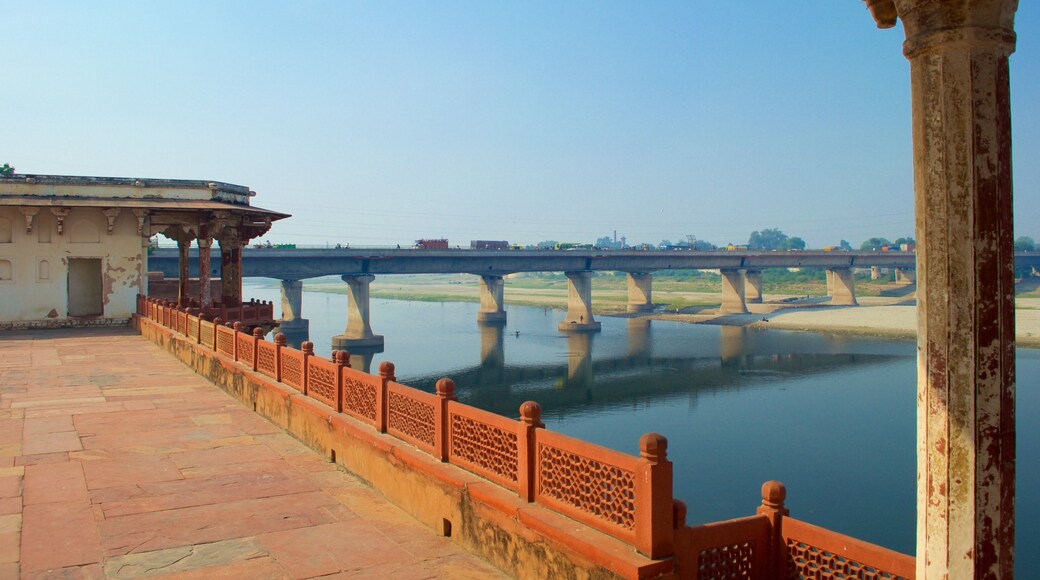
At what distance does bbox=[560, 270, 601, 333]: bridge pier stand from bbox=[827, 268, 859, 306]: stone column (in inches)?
1156

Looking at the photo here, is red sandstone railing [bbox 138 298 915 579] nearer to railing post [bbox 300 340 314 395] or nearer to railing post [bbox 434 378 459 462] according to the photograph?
railing post [bbox 434 378 459 462]

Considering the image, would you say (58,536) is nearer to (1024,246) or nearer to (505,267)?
(505,267)

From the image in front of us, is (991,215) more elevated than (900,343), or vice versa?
(991,215)

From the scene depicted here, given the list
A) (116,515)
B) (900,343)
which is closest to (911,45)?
(116,515)

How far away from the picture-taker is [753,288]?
269 ft

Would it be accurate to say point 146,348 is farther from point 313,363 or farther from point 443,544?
point 443,544

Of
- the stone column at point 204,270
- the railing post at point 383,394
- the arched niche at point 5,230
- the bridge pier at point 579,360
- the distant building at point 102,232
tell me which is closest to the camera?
the railing post at point 383,394

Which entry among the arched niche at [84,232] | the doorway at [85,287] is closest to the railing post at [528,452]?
the arched niche at [84,232]

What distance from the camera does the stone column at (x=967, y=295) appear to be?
3221mm

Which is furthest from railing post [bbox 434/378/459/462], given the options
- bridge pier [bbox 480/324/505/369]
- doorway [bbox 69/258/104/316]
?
bridge pier [bbox 480/324/505/369]

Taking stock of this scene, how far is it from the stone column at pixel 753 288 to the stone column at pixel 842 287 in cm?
717

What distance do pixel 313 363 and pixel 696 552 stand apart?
23.1 ft

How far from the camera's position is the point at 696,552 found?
4770mm

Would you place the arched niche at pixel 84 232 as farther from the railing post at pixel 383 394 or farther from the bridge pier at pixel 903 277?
the bridge pier at pixel 903 277
